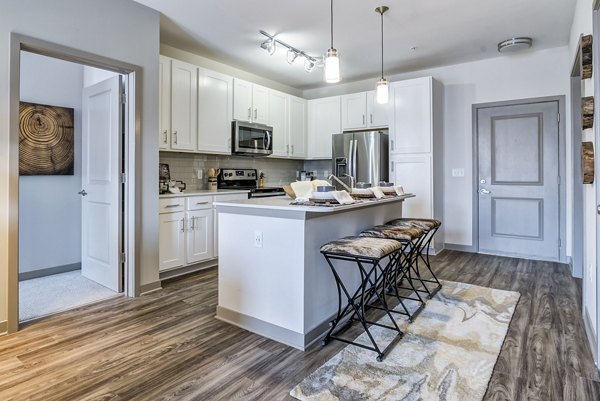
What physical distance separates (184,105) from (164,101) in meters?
0.26

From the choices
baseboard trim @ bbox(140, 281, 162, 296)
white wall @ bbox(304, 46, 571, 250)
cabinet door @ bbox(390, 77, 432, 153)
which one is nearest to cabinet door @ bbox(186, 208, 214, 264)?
baseboard trim @ bbox(140, 281, 162, 296)

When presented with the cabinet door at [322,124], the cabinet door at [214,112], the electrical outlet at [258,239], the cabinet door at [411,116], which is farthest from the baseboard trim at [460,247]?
the electrical outlet at [258,239]

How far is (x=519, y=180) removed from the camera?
4715 mm

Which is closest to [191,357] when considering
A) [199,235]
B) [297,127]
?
[199,235]

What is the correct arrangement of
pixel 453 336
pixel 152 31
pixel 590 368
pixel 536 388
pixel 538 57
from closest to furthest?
1. pixel 536 388
2. pixel 590 368
3. pixel 453 336
4. pixel 152 31
5. pixel 538 57

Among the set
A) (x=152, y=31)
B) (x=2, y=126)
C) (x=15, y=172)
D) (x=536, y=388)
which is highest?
(x=152, y=31)

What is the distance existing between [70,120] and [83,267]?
1.70 meters

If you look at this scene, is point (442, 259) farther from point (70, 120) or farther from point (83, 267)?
point (70, 120)

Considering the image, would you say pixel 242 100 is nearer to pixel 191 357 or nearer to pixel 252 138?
pixel 252 138

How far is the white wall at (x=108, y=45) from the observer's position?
246 centimetres

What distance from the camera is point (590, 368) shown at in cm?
202

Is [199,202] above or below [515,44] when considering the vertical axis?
below

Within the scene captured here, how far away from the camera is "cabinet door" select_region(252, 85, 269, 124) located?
16.5ft

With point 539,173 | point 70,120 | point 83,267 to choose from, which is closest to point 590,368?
point 539,173
